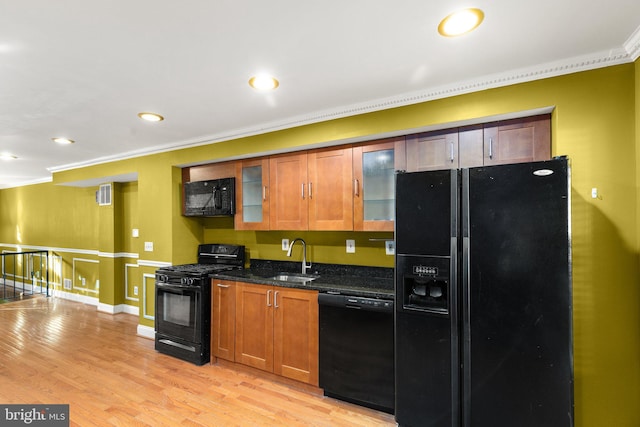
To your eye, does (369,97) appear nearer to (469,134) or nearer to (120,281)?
(469,134)

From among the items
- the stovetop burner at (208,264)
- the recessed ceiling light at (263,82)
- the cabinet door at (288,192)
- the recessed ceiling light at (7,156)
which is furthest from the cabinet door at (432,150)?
the recessed ceiling light at (7,156)

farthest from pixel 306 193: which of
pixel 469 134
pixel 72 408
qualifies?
pixel 72 408

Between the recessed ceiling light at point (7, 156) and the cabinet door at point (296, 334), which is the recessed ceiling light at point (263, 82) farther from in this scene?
the recessed ceiling light at point (7, 156)

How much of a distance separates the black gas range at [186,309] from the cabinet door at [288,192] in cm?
83

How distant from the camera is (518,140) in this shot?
7.28 ft

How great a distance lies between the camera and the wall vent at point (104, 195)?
17.2 feet

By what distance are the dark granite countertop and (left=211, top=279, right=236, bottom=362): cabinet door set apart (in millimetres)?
110

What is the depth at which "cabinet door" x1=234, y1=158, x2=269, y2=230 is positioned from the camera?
10.8 feet

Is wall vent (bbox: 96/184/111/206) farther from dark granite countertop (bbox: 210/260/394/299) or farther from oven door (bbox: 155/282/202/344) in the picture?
dark granite countertop (bbox: 210/260/394/299)

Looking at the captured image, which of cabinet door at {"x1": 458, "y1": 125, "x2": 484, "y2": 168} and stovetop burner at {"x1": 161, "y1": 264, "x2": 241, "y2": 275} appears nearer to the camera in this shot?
cabinet door at {"x1": 458, "y1": 125, "x2": 484, "y2": 168}

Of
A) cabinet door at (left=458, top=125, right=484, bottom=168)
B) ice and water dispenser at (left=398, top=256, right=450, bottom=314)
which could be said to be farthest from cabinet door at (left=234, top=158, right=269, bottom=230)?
cabinet door at (left=458, top=125, right=484, bottom=168)

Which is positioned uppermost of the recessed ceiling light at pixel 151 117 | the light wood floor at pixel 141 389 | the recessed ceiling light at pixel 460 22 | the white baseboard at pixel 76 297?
the recessed ceiling light at pixel 460 22

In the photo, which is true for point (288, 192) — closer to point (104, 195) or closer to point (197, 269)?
point (197, 269)

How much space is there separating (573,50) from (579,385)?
1.97 meters
